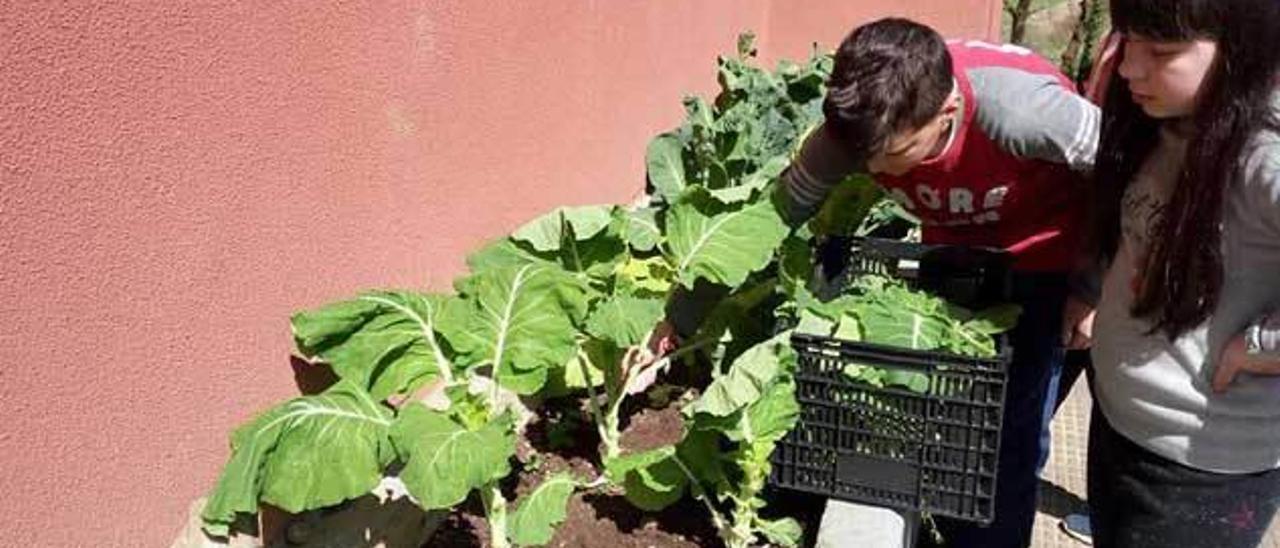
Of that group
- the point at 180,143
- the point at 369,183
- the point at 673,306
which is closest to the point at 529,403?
the point at 673,306

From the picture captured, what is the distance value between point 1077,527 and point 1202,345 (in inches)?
74.5

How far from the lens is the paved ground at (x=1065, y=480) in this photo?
3.70 metres

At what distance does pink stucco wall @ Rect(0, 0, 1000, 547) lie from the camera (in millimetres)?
1884

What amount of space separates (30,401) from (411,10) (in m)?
1.53

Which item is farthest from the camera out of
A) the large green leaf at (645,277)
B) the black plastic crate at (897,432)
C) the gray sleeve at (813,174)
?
the large green leaf at (645,277)

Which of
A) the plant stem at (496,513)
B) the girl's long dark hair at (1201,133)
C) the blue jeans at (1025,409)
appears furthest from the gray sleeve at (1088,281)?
the plant stem at (496,513)

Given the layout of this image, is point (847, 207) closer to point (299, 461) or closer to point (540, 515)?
point (540, 515)

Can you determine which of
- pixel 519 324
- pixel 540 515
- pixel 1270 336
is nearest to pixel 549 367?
pixel 519 324

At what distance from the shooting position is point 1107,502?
2334 millimetres

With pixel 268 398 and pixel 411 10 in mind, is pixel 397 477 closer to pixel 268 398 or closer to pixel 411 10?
pixel 268 398

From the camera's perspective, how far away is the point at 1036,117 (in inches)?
94.7

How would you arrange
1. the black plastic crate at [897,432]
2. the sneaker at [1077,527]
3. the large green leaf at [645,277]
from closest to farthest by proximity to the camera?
the black plastic crate at [897,432] → the large green leaf at [645,277] → the sneaker at [1077,527]

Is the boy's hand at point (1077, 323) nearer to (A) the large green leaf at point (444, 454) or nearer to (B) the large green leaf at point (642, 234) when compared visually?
(B) the large green leaf at point (642, 234)

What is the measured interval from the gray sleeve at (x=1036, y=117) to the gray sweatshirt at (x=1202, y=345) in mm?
208
